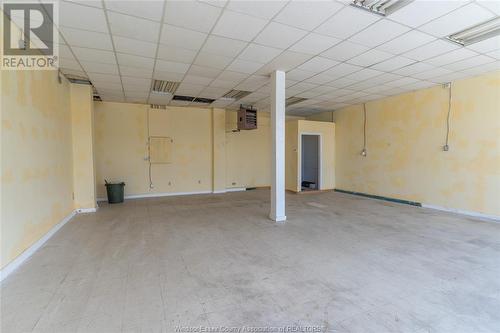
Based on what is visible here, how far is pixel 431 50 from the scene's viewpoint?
3.90m

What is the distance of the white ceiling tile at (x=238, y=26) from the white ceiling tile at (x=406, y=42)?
6.68 feet

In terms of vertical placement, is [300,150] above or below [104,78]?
below

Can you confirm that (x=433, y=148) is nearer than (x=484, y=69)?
No

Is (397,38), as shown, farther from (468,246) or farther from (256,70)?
(468,246)

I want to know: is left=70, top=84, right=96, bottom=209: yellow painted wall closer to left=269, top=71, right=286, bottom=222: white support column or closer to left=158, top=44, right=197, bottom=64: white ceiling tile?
left=158, top=44, right=197, bottom=64: white ceiling tile

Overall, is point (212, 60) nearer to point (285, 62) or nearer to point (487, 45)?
point (285, 62)

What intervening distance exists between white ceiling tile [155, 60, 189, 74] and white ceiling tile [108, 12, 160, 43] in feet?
2.93

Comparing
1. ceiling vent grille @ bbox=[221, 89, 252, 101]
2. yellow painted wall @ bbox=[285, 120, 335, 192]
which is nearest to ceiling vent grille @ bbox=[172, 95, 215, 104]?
ceiling vent grille @ bbox=[221, 89, 252, 101]

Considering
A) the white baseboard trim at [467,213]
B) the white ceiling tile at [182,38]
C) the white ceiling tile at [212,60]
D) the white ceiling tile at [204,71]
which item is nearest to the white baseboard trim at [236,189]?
the white ceiling tile at [204,71]

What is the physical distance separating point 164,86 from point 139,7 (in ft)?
10.7

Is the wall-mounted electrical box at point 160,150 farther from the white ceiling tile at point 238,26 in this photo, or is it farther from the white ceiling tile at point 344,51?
the white ceiling tile at point 344,51

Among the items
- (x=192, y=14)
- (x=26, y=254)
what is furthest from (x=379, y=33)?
(x=26, y=254)

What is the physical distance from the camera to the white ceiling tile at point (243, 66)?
4.34 meters

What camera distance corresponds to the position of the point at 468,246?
3520mm
